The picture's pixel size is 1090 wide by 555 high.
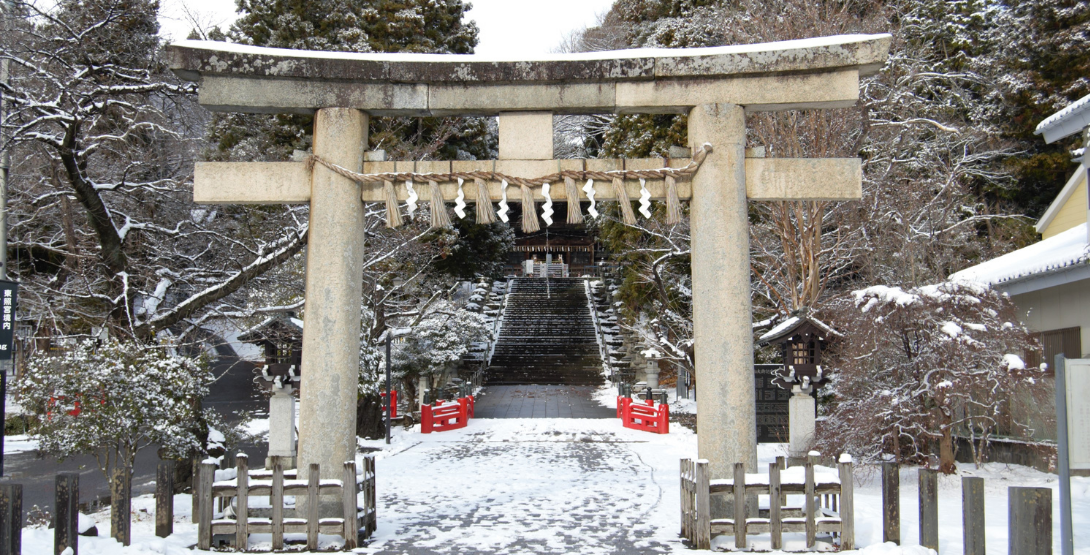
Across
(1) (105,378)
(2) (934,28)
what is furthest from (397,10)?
(1) (105,378)

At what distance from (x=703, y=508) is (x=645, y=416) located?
11.5 meters

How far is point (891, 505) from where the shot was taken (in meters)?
6.73

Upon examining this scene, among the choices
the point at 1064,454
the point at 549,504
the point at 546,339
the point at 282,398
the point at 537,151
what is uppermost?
the point at 537,151

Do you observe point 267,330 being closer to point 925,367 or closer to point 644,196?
point 644,196

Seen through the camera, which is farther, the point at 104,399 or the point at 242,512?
the point at 104,399

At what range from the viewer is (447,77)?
7.55m

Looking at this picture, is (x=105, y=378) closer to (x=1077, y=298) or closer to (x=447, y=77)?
(x=447, y=77)

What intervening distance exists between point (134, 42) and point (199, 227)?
118 inches

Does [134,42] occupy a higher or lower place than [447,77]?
higher

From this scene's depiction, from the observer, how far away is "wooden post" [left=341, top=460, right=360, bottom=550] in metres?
7.02

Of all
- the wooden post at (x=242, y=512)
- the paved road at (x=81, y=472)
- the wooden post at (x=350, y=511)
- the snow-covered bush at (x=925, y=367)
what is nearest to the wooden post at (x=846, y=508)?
the snow-covered bush at (x=925, y=367)

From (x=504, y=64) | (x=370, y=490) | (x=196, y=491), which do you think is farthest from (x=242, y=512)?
(x=504, y=64)

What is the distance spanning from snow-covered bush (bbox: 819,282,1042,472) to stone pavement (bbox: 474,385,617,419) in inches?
433

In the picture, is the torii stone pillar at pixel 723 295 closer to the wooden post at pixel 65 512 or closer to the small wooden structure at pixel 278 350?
the small wooden structure at pixel 278 350
